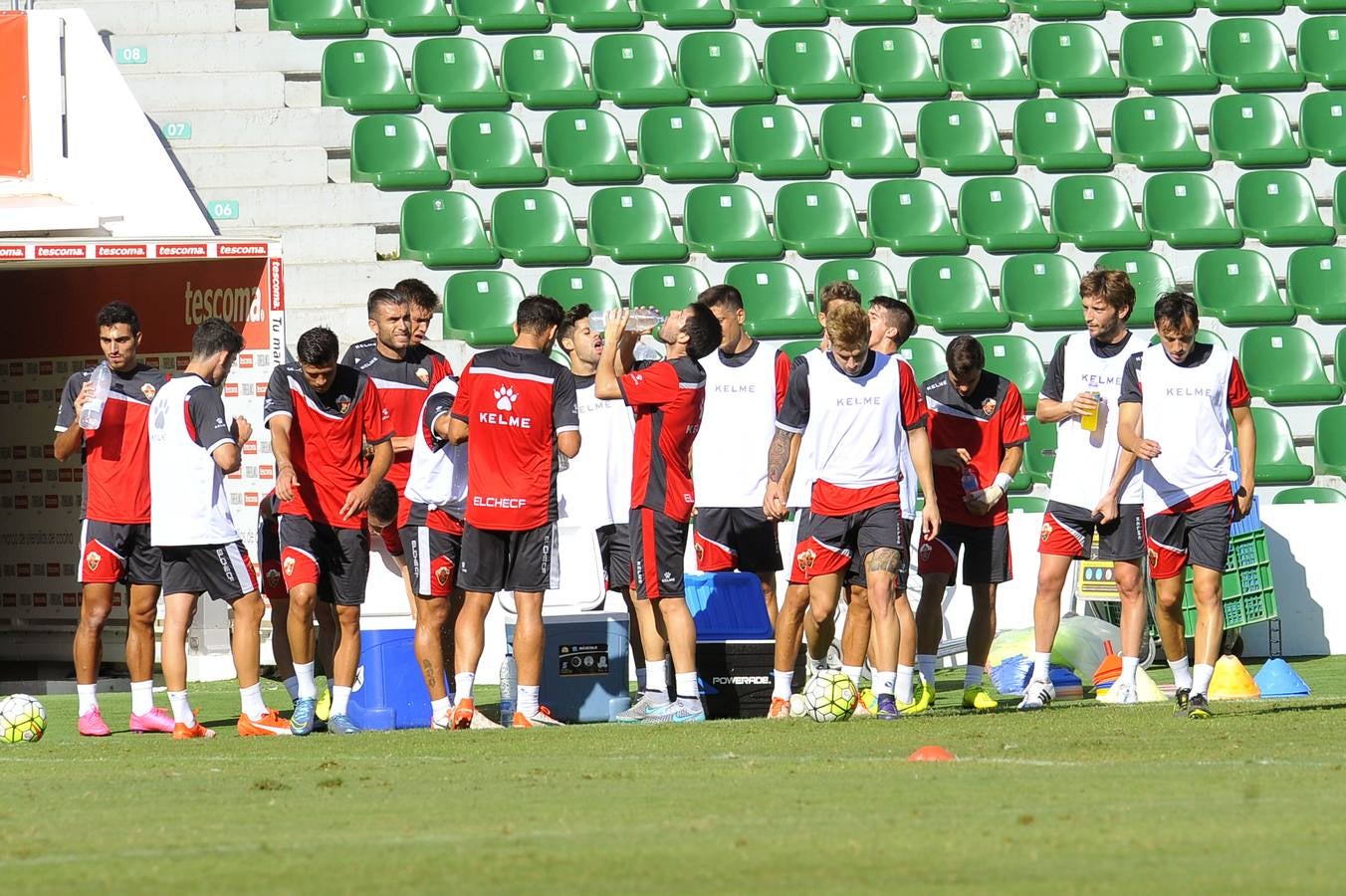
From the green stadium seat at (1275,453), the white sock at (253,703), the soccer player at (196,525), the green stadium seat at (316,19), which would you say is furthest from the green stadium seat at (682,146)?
the white sock at (253,703)

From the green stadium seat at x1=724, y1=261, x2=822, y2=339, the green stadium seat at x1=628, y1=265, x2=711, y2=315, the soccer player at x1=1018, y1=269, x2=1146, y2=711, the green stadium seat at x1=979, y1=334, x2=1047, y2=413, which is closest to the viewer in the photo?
the soccer player at x1=1018, y1=269, x2=1146, y2=711

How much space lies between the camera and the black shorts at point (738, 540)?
10023mm

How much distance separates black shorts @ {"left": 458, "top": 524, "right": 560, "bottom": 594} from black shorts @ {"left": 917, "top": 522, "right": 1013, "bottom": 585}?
7.23ft

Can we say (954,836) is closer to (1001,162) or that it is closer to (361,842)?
(361,842)

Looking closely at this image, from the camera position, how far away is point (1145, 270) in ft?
52.5

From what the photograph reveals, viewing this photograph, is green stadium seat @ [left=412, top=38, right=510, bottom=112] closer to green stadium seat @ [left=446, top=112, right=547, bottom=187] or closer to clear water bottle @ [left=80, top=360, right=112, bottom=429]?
green stadium seat @ [left=446, top=112, right=547, bottom=187]

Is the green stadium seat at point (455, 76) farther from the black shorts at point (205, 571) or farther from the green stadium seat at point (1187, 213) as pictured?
the black shorts at point (205, 571)

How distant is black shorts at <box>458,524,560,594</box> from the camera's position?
9.04 m

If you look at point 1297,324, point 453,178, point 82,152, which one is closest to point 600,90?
point 453,178

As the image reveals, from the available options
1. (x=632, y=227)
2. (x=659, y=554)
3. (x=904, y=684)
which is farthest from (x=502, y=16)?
(x=904, y=684)

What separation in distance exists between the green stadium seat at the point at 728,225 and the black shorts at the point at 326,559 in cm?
710

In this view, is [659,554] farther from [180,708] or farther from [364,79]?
[364,79]

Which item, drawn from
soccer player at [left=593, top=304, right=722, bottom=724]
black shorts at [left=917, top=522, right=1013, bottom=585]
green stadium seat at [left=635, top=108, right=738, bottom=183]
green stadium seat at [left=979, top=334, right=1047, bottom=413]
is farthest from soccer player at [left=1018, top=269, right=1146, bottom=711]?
green stadium seat at [left=635, top=108, right=738, bottom=183]

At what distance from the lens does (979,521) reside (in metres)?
10.1
